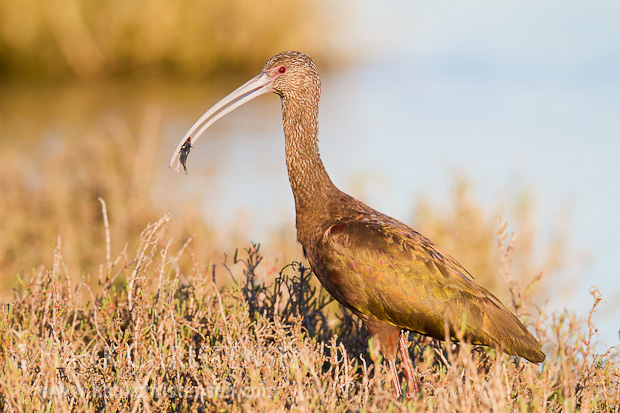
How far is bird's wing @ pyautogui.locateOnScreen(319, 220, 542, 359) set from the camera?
3799mm

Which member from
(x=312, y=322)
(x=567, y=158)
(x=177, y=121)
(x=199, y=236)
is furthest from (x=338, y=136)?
(x=312, y=322)

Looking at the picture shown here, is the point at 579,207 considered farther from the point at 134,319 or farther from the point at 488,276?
the point at 134,319

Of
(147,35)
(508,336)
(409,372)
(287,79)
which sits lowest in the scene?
(409,372)

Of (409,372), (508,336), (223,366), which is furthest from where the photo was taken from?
(409,372)

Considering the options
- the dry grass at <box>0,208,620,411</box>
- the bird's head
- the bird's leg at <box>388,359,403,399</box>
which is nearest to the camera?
the dry grass at <box>0,208,620,411</box>

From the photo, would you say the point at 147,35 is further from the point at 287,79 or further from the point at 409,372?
the point at 409,372

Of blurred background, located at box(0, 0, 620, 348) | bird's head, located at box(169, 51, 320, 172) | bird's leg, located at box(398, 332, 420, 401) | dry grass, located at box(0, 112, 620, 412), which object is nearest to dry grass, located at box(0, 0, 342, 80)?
blurred background, located at box(0, 0, 620, 348)

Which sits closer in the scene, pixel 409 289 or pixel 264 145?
pixel 409 289

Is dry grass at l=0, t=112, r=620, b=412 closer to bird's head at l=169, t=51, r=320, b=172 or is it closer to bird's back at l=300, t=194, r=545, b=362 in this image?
bird's back at l=300, t=194, r=545, b=362

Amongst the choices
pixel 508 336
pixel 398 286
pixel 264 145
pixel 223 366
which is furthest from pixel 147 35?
pixel 508 336

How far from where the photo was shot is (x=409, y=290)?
382cm

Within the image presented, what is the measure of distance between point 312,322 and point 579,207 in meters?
6.66

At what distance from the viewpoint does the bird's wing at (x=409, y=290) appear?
3.80 meters

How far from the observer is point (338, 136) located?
14.2 metres
